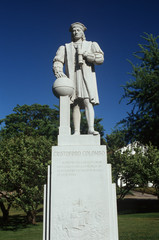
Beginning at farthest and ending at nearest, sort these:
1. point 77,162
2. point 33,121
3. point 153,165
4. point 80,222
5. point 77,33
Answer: point 33,121 < point 153,165 < point 77,33 < point 77,162 < point 80,222

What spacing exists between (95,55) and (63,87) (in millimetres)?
1493

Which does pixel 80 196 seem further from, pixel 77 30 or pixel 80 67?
pixel 77 30

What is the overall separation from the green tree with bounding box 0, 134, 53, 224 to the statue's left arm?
9.92m

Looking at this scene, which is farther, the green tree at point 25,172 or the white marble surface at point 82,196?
the green tree at point 25,172

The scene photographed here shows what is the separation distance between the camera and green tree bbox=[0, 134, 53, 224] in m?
15.4

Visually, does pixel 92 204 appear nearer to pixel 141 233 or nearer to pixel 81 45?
pixel 81 45

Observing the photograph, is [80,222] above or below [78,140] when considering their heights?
below

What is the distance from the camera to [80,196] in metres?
5.71

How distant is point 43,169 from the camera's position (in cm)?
1578

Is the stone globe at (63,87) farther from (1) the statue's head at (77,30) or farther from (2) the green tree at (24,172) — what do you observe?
(2) the green tree at (24,172)

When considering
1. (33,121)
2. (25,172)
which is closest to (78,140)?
(25,172)

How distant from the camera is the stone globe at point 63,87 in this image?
6.50 m

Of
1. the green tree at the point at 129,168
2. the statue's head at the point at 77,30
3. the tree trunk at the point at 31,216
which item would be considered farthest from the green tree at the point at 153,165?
the statue's head at the point at 77,30

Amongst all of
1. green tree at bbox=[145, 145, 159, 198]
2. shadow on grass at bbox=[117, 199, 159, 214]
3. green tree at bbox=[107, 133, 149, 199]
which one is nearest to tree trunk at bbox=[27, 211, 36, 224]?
green tree at bbox=[107, 133, 149, 199]
